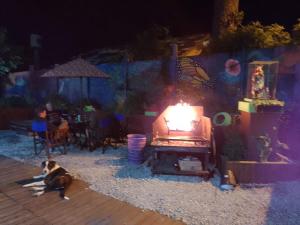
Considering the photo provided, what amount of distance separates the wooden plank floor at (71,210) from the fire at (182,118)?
96.4 inches

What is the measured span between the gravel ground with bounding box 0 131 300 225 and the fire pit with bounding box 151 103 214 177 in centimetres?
28

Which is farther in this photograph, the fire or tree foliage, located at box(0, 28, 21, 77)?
tree foliage, located at box(0, 28, 21, 77)

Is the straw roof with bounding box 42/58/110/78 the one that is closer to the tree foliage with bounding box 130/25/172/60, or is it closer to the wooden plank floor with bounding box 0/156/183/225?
the tree foliage with bounding box 130/25/172/60

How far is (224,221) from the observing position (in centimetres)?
366

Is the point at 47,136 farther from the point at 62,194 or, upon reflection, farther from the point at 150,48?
the point at 150,48

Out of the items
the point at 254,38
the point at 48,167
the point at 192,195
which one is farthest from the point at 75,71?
the point at 254,38

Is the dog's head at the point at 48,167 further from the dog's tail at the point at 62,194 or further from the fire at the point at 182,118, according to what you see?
the fire at the point at 182,118

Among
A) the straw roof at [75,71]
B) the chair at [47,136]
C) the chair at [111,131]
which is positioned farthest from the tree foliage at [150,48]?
the chair at [47,136]

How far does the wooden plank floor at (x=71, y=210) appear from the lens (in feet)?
12.1

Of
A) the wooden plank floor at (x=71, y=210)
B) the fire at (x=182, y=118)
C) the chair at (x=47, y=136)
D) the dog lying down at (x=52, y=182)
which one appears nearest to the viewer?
the wooden plank floor at (x=71, y=210)

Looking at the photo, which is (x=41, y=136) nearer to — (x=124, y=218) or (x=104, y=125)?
(x=104, y=125)

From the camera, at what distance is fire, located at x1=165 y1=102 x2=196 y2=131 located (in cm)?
620

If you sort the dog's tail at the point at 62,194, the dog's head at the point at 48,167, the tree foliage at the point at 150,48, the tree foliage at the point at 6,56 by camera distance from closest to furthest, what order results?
the dog's tail at the point at 62,194, the dog's head at the point at 48,167, the tree foliage at the point at 150,48, the tree foliage at the point at 6,56

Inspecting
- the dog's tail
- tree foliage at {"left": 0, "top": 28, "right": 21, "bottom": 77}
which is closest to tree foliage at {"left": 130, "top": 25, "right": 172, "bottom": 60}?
tree foliage at {"left": 0, "top": 28, "right": 21, "bottom": 77}
